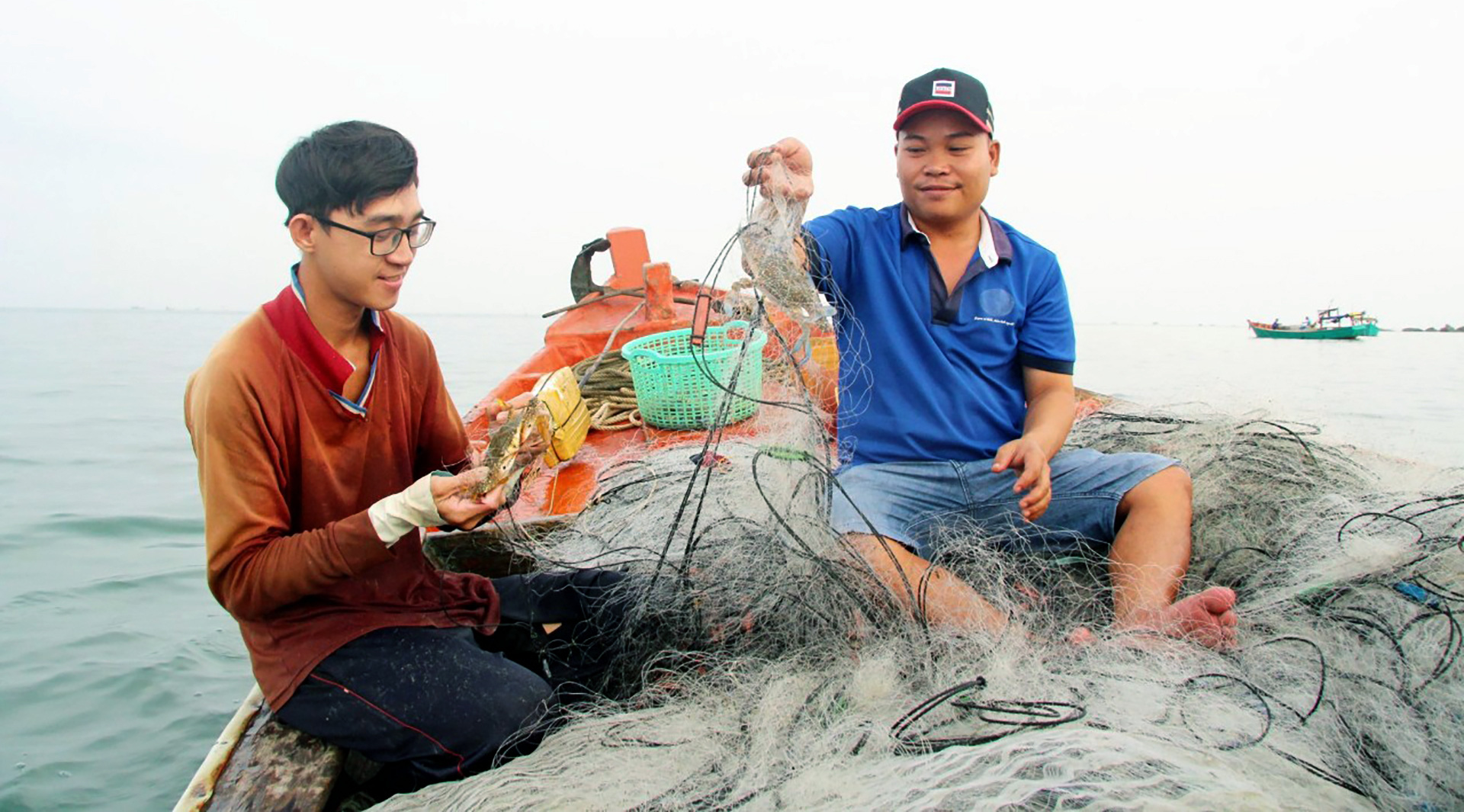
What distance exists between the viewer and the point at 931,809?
138 centimetres

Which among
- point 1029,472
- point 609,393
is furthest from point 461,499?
point 609,393

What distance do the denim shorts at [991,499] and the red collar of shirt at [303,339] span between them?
1.53m

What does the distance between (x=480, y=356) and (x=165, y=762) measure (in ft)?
85.1

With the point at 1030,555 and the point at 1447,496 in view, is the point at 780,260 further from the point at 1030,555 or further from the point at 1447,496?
the point at 1447,496

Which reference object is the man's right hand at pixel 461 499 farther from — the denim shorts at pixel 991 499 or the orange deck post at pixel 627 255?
the orange deck post at pixel 627 255

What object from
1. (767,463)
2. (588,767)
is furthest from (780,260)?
(588,767)

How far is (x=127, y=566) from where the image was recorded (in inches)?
283

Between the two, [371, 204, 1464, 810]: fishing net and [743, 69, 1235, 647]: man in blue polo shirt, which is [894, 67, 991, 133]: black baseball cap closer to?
[743, 69, 1235, 647]: man in blue polo shirt

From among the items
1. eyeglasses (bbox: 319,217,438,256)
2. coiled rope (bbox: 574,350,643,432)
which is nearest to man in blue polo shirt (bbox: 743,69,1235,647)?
eyeglasses (bbox: 319,217,438,256)

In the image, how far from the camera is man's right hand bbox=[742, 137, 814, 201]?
2459mm

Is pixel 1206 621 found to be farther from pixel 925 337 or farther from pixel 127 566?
pixel 127 566

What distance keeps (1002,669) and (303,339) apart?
198 centimetres

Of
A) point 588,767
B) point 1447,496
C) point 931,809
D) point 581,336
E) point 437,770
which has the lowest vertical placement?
point 437,770

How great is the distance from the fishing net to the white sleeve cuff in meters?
0.64
